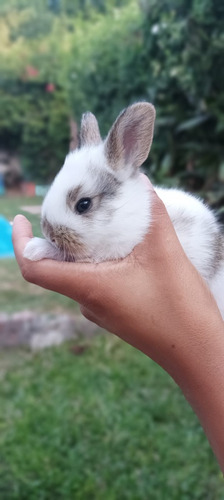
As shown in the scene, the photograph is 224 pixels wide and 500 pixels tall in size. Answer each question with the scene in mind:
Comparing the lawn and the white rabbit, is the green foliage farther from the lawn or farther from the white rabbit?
the lawn

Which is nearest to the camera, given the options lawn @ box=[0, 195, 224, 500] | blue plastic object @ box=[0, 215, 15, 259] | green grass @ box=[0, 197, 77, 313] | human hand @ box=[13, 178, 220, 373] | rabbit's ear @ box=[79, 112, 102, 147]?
human hand @ box=[13, 178, 220, 373]

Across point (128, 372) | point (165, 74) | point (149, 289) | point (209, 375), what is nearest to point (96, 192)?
point (149, 289)

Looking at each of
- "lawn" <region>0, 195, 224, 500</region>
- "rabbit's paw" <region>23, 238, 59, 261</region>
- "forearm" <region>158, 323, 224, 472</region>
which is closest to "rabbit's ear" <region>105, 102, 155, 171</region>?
"rabbit's paw" <region>23, 238, 59, 261</region>

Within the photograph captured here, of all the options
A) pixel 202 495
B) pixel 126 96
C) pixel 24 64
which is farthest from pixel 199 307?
pixel 24 64

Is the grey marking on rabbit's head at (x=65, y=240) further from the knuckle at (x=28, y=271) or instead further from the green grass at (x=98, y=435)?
the green grass at (x=98, y=435)

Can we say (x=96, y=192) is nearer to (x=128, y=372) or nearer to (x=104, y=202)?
(x=104, y=202)

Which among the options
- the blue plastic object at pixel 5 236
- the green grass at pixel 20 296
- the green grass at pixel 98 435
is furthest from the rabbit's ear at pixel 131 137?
the green grass at pixel 20 296
